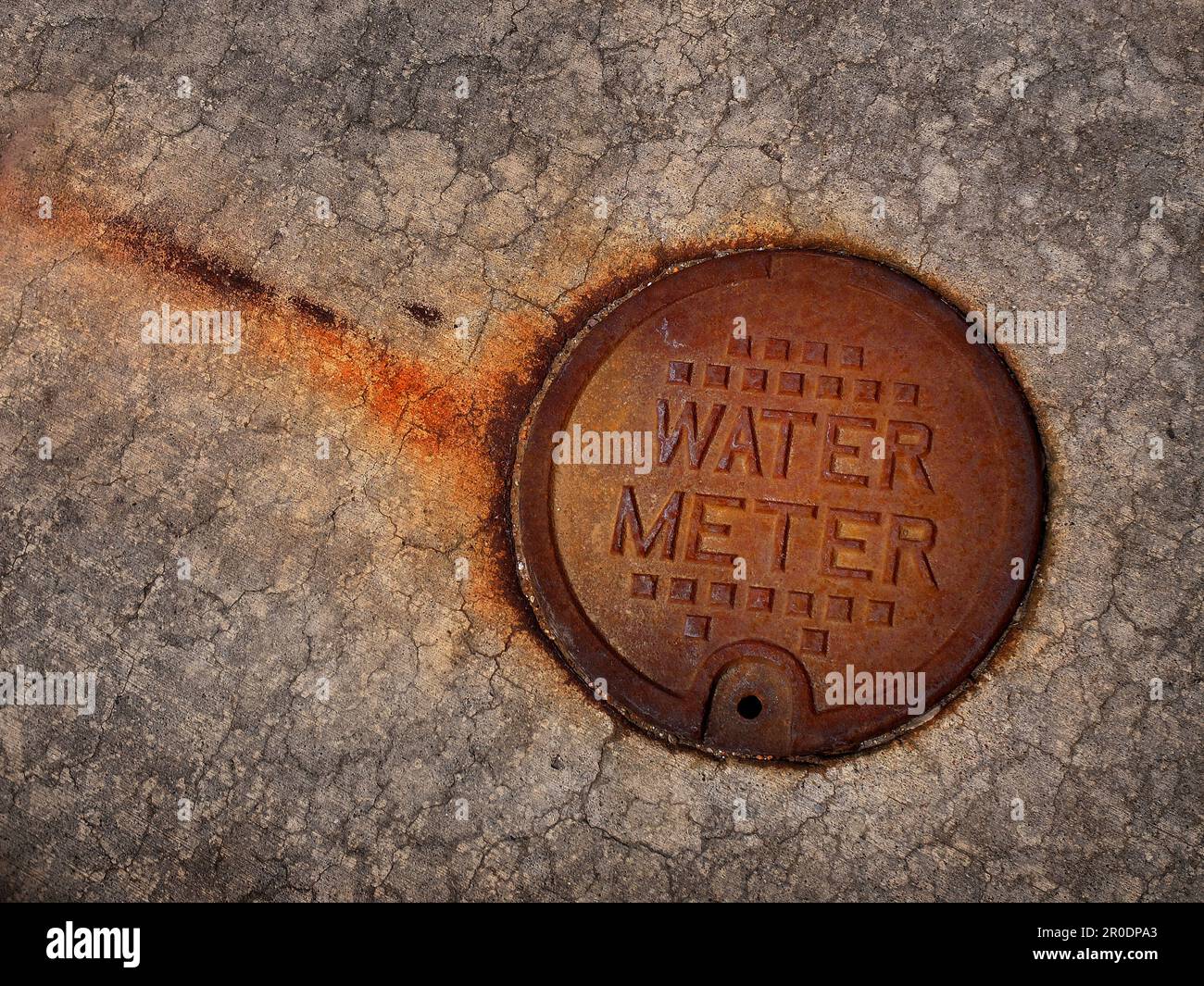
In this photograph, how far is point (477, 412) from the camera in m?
2.47

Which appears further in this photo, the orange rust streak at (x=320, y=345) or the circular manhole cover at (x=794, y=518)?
the orange rust streak at (x=320, y=345)

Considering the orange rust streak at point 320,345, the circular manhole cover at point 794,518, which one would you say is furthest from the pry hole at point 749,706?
the orange rust streak at point 320,345

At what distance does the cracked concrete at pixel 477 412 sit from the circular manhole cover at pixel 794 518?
125 millimetres

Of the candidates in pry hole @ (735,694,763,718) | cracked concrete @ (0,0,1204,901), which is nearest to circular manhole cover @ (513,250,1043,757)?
pry hole @ (735,694,763,718)

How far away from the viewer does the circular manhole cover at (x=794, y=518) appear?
2326mm

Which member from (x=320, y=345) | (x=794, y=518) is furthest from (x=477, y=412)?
(x=794, y=518)

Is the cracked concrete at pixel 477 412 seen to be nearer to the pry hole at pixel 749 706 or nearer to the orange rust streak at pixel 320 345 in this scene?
the orange rust streak at pixel 320 345

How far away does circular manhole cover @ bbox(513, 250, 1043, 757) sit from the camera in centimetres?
233

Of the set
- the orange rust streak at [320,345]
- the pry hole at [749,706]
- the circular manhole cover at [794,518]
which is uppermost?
the orange rust streak at [320,345]

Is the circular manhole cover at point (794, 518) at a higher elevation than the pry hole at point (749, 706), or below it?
higher

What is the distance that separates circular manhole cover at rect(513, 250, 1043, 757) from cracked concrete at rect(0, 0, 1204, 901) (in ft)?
0.41

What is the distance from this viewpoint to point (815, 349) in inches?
92.7

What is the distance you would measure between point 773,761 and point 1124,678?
0.99 meters

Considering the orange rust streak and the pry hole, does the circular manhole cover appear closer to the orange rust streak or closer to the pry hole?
the pry hole
